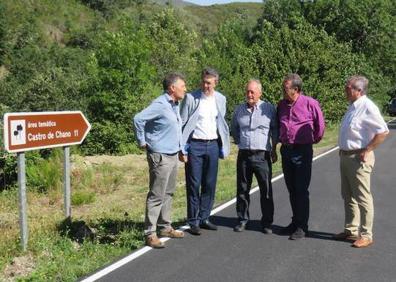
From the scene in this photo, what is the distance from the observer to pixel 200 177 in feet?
23.0

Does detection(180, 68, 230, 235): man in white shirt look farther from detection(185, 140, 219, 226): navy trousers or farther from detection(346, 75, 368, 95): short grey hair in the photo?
detection(346, 75, 368, 95): short grey hair

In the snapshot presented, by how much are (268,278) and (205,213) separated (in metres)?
1.94

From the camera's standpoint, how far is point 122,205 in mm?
9789

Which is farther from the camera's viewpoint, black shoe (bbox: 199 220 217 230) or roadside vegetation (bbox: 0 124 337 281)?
black shoe (bbox: 199 220 217 230)

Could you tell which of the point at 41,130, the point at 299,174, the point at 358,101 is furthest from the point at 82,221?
the point at 358,101

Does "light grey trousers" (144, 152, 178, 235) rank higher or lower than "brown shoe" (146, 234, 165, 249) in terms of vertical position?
higher

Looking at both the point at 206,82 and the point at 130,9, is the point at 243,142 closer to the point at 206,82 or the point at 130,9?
the point at 206,82

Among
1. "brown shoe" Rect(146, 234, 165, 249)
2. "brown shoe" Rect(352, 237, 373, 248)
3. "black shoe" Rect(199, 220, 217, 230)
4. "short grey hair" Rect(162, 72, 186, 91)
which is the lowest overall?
"black shoe" Rect(199, 220, 217, 230)

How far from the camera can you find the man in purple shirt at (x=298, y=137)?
259 inches

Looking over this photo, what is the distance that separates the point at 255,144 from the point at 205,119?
2.23 ft

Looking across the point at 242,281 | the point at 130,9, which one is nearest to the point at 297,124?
the point at 242,281

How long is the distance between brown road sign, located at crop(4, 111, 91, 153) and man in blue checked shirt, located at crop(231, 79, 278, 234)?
2.06 meters

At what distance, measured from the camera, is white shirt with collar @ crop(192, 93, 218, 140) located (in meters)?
6.84

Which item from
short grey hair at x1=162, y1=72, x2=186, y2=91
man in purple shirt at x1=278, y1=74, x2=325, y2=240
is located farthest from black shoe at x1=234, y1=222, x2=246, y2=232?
short grey hair at x1=162, y1=72, x2=186, y2=91
